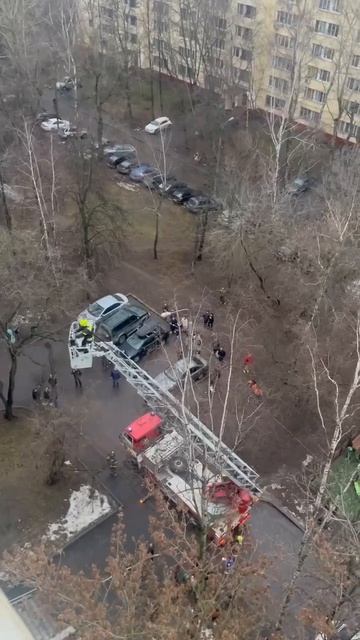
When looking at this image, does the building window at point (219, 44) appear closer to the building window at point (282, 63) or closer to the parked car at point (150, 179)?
the building window at point (282, 63)

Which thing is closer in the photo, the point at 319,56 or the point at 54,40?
the point at 319,56

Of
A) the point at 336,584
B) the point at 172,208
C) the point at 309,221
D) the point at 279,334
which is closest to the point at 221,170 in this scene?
the point at 172,208

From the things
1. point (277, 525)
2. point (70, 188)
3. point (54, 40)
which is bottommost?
point (277, 525)

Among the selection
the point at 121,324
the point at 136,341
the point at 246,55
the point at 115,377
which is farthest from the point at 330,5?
the point at 115,377

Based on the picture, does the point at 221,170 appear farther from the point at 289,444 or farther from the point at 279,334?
the point at 289,444

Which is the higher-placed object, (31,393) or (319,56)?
(319,56)

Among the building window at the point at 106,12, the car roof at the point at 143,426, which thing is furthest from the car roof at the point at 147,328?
the building window at the point at 106,12

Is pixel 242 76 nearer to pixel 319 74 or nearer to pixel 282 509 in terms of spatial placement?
pixel 319 74
